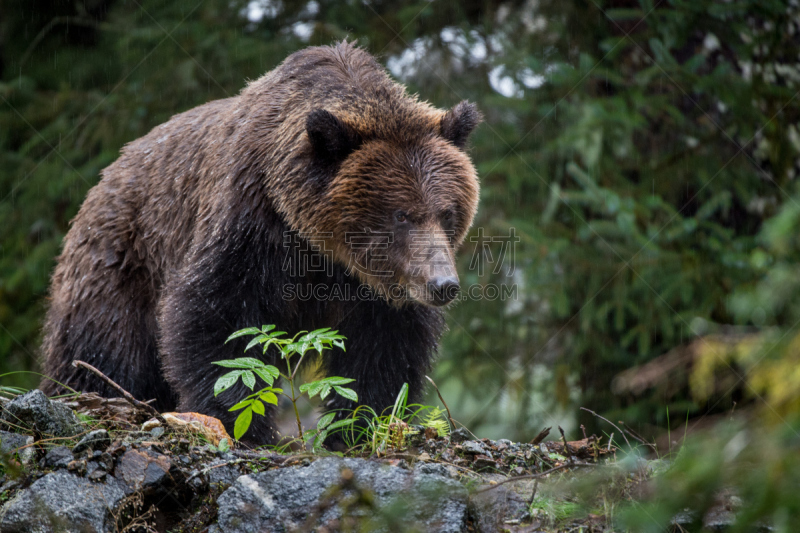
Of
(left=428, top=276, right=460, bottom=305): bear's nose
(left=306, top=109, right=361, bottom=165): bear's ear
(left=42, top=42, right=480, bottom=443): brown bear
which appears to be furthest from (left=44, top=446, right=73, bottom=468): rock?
(left=306, top=109, right=361, bottom=165): bear's ear

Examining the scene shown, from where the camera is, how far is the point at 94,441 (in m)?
2.95

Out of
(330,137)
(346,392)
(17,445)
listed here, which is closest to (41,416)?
(17,445)

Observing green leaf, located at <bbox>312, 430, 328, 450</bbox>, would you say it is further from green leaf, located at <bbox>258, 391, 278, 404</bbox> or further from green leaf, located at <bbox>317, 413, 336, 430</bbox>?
green leaf, located at <bbox>258, 391, 278, 404</bbox>

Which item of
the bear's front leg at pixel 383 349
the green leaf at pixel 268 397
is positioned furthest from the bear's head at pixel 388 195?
the green leaf at pixel 268 397

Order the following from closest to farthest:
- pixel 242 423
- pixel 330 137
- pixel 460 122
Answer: pixel 242 423, pixel 330 137, pixel 460 122

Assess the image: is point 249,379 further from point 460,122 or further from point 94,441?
point 460,122

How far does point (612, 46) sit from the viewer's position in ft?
25.8

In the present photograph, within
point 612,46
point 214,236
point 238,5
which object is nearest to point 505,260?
point 612,46

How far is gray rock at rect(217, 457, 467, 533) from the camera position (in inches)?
106

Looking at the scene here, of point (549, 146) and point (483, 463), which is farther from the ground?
point (549, 146)

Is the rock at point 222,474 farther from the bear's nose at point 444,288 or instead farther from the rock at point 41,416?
the bear's nose at point 444,288

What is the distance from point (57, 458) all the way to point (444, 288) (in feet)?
8.22

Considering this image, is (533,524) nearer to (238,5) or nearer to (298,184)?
(298,184)

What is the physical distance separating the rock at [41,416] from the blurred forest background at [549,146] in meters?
5.22
